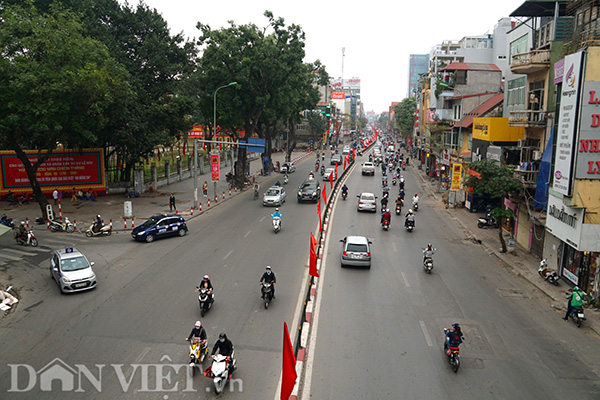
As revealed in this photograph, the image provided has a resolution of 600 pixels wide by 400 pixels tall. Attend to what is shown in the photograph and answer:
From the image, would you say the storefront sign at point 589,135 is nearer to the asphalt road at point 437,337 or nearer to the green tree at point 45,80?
the asphalt road at point 437,337

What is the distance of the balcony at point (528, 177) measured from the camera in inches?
947

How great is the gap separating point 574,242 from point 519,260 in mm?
5953

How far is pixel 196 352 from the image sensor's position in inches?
464

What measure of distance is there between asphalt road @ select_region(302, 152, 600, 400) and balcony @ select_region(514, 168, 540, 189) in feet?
15.4

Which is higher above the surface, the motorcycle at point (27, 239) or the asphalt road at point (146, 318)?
the motorcycle at point (27, 239)

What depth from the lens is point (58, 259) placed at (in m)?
18.7

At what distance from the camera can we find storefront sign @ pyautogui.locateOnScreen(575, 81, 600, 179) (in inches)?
682

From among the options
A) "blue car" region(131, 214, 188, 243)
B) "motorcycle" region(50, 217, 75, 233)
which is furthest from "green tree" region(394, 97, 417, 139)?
"motorcycle" region(50, 217, 75, 233)

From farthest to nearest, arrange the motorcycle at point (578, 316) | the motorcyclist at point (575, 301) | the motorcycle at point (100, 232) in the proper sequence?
the motorcycle at point (100, 232)
the motorcyclist at point (575, 301)
the motorcycle at point (578, 316)

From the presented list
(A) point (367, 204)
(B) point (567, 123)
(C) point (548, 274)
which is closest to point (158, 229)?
(A) point (367, 204)

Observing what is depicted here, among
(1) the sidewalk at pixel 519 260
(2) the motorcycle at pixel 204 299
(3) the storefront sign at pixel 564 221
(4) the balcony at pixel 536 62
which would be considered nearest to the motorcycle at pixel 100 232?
(2) the motorcycle at pixel 204 299

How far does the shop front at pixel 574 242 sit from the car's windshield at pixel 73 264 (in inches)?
778

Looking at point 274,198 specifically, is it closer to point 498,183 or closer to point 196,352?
point 498,183

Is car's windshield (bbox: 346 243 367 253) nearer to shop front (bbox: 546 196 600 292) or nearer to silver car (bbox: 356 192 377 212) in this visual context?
shop front (bbox: 546 196 600 292)
